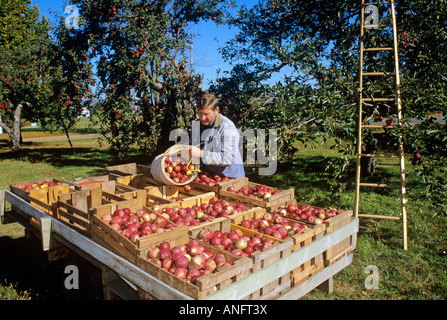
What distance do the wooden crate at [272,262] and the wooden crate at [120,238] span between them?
78cm

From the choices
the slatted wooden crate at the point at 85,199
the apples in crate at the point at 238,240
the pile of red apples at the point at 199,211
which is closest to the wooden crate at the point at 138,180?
the slatted wooden crate at the point at 85,199

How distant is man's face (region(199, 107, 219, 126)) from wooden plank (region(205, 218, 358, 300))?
2159 mm

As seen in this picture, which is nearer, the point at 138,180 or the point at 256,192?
the point at 256,192

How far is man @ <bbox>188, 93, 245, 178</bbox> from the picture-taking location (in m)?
4.36

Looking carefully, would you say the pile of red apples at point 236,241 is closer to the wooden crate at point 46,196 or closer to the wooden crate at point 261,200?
the wooden crate at point 261,200

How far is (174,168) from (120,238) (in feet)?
5.87

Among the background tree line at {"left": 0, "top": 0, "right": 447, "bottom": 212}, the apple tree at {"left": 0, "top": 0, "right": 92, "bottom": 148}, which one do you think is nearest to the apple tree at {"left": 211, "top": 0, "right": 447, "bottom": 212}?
the background tree line at {"left": 0, "top": 0, "right": 447, "bottom": 212}

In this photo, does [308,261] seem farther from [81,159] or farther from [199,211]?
[81,159]

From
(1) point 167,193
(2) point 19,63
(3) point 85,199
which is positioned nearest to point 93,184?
(3) point 85,199

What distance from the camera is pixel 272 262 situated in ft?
8.87

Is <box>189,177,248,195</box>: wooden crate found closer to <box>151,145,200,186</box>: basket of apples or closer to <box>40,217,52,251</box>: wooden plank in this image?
<box>151,145,200,186</box>: basket of apples

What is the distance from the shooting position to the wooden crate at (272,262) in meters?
2.58
